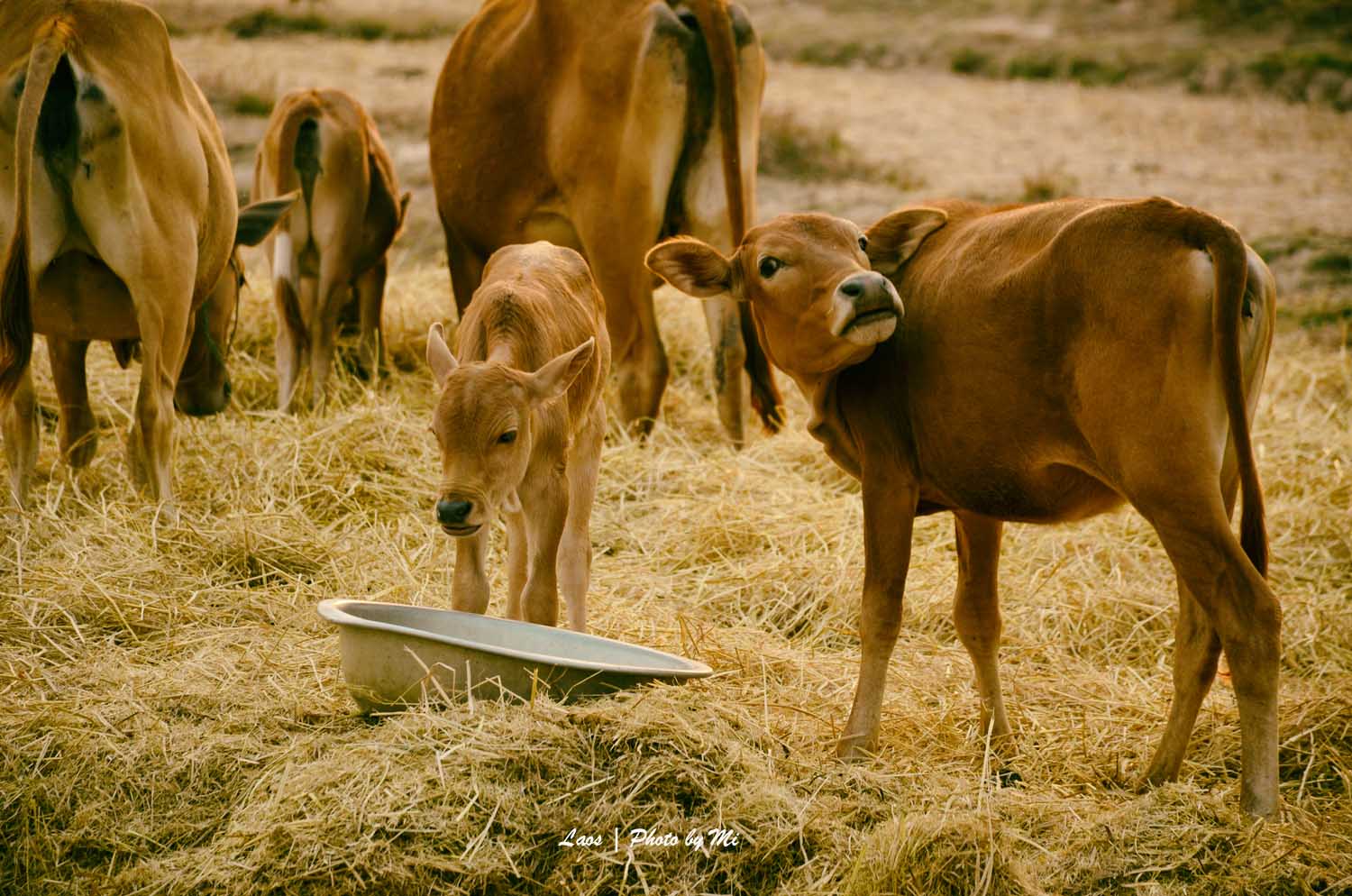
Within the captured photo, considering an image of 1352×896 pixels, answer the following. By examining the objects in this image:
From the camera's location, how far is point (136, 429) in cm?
621

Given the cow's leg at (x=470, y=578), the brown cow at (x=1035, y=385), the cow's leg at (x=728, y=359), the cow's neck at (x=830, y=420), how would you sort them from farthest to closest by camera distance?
the cow's leg at (x=728, y=359) < the cow's leg at (x=470, y=578) < the cow's neck at (x=830, y=420) < the brown cow at (x=1035, y=385)

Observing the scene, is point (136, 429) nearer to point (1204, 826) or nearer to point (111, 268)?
point (111, 268)

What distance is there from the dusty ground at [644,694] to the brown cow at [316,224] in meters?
0.33

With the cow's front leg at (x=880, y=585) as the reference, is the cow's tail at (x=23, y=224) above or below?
above

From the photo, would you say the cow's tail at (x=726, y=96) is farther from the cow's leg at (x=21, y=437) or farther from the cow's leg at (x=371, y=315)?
the cow's leg at (x=21, y=437)

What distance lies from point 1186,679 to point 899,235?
64.3 inches

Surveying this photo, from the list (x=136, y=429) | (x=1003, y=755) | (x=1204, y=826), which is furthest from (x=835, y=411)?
(x=136, y=429)

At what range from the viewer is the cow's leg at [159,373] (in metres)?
6.01

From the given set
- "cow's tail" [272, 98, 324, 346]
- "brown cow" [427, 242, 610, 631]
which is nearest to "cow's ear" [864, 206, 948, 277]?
"brown cow" [427, 242, 610, 631]

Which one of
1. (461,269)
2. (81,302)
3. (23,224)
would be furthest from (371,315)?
(23,224)

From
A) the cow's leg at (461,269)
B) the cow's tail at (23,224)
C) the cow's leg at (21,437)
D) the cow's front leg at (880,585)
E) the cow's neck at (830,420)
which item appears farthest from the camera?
the cow's leg at (461,269)

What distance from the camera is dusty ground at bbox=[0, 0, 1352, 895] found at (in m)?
3.62

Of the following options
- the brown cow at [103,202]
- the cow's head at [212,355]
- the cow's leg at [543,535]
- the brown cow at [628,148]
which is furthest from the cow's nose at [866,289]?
the cow's head at [212,355]

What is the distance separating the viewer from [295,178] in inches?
336
